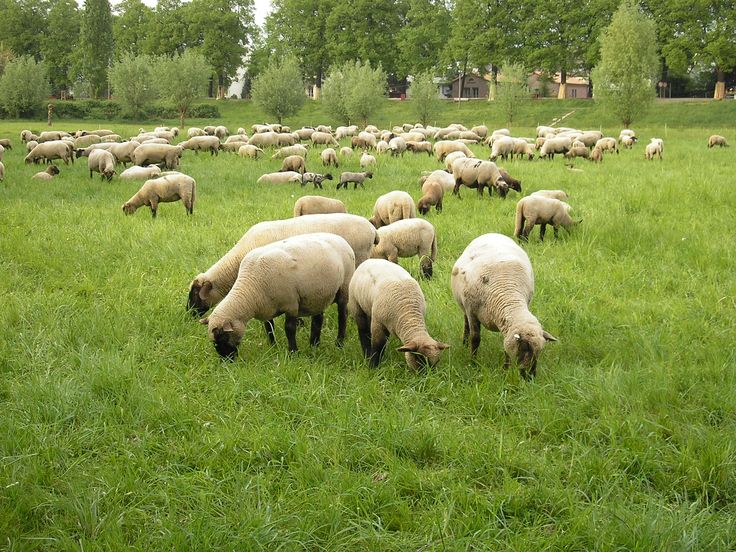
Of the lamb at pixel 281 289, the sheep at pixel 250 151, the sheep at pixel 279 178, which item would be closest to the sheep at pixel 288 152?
the sheep at pixel 250 151

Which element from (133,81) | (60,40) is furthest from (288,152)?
(60,40)

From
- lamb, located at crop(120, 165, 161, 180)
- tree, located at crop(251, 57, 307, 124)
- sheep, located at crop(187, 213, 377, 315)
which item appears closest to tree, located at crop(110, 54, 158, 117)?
tree, located at crop(251, 57, 307, 124)

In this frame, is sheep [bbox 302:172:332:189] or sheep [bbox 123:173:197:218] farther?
sheep [bbox 302:172:332:189]

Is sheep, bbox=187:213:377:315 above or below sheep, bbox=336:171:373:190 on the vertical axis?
below

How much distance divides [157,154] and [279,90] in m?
26.0

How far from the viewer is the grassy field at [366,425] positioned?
337 centimetres

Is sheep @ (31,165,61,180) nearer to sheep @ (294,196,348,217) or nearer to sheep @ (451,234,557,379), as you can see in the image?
sheep @ (294,196,348,217)

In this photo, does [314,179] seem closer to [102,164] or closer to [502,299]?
[102,164]

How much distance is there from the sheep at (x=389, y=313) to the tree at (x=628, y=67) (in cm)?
3522

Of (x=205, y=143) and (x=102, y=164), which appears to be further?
(x=205, y=143)

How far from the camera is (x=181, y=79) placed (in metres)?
43.2

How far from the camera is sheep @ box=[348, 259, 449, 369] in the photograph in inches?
209

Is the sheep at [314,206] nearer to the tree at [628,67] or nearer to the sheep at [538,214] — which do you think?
the sheep at [538,214]

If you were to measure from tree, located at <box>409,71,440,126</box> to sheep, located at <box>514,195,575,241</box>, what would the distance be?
116ft
